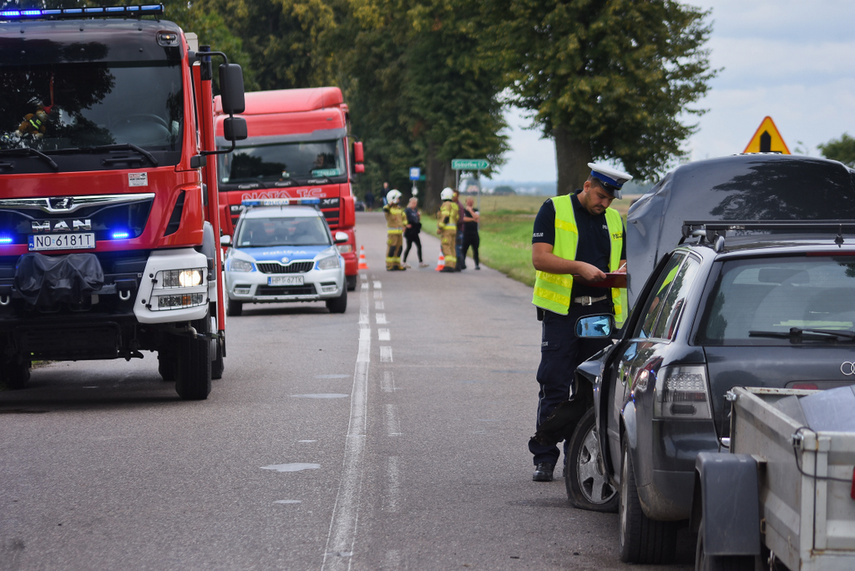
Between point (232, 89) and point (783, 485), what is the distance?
847 centimetres

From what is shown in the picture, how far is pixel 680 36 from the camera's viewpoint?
36.3m

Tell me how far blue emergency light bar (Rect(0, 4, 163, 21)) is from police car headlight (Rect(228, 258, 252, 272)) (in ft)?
31.2

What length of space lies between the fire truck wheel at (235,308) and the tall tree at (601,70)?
14.4 metres

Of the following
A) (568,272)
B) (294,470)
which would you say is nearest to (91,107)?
(294,470)

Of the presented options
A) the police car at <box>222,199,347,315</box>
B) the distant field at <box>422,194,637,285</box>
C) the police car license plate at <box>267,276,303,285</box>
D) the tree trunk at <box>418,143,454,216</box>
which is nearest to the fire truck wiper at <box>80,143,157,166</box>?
the distant field at <box>422,194,637,285</box>

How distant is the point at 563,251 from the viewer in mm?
7926

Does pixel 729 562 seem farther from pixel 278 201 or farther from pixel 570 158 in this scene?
pixel 570 158

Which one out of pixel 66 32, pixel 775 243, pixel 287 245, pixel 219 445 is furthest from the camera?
pixel 287 245

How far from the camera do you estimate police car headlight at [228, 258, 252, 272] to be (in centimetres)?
2117

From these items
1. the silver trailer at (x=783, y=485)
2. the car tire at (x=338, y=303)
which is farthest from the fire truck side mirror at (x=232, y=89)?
the car tire at (x=338, y=303)

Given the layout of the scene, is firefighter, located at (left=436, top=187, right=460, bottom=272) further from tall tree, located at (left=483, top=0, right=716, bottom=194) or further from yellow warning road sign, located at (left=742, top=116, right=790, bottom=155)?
yellow warning road sign, located at (left=742, top=116, right=790, bottom=155)

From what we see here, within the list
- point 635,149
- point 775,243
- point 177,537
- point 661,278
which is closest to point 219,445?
point 177,537

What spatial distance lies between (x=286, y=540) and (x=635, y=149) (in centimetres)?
3075

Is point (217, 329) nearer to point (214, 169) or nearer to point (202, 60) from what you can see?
point (214, 169)
